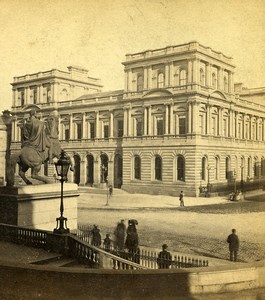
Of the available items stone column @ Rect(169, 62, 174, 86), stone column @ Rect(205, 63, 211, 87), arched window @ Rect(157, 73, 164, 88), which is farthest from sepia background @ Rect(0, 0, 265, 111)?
arched window @ Rect(157, 73, 164, 88)

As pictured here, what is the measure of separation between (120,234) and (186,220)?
6.32 feet

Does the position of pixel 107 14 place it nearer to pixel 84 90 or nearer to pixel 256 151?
pixel 256 151

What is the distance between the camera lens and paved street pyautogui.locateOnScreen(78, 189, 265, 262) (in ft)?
28.5

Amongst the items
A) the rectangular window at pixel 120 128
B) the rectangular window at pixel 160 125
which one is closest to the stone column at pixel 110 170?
the rectangular window at pixel 120 128

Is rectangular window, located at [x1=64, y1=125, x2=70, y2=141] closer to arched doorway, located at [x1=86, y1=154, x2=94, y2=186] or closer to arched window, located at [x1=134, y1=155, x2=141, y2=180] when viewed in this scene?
arched doorway, located at [x1=86, y1=154, x2=94, y2=186]

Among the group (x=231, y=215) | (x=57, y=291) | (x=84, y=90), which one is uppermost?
(x=84, y=90)

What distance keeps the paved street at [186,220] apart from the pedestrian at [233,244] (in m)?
0.13

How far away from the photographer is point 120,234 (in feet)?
35.3

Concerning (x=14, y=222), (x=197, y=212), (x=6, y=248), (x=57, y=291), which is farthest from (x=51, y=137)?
(x=57, y=291)

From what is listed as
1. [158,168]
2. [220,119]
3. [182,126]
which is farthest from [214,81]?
[158,168]

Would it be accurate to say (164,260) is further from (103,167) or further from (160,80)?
(103,167)

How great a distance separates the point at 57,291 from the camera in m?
6.52

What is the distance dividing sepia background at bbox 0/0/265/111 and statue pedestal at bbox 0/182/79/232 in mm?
3464

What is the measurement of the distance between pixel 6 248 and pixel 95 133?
30.3ft
